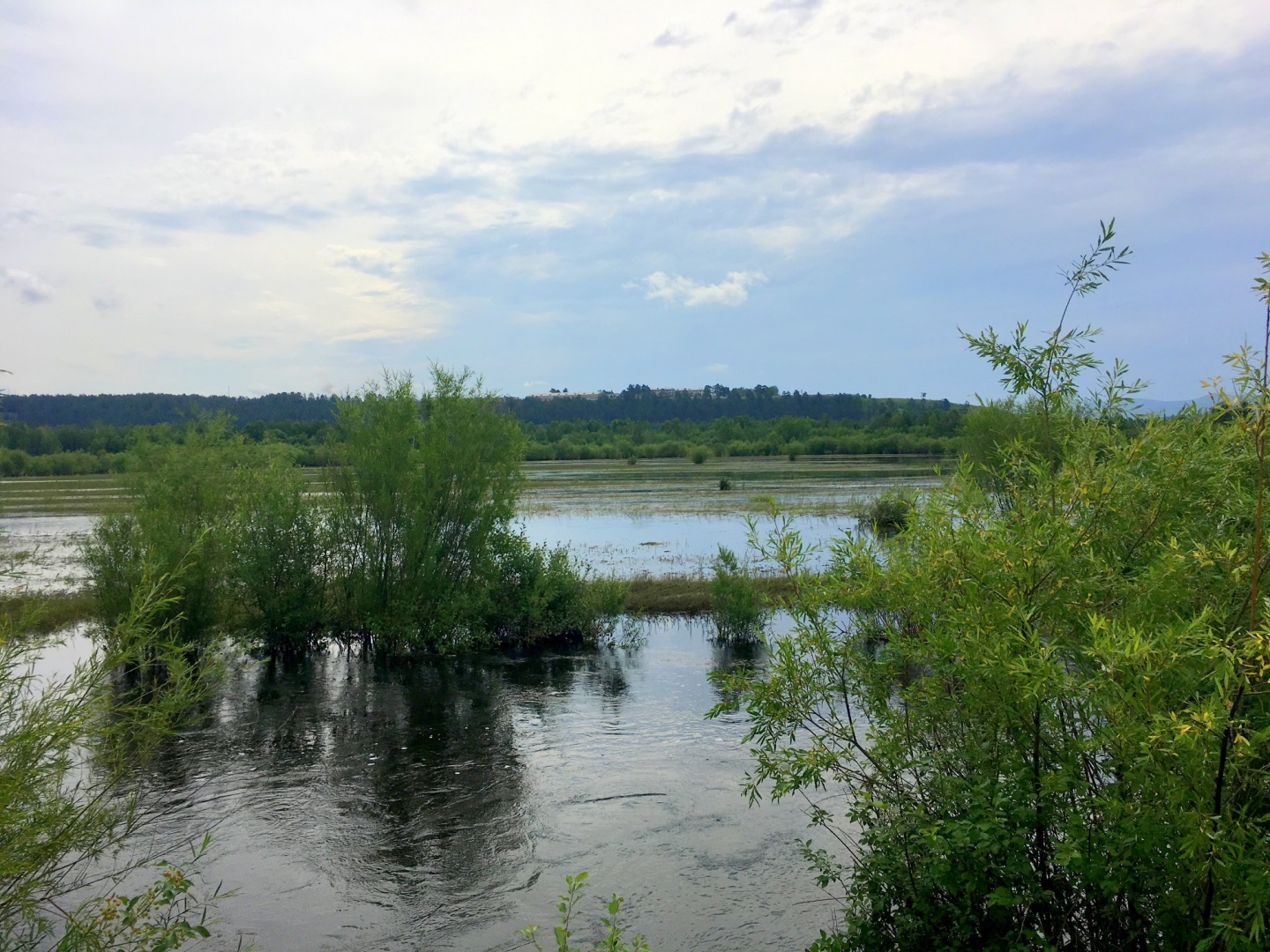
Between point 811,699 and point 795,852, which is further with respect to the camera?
point 795,852

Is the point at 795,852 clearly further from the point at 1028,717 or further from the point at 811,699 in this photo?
the point at 1028,717

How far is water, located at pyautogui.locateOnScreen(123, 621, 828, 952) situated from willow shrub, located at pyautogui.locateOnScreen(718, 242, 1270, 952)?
11.5 ft

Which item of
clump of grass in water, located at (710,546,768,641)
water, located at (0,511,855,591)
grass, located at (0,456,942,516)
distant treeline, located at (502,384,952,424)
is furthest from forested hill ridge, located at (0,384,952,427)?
clump of grass in water, located at (710,546,768,641)

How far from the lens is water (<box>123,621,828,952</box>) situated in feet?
28.3

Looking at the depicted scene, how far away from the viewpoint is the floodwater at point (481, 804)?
28.4ft

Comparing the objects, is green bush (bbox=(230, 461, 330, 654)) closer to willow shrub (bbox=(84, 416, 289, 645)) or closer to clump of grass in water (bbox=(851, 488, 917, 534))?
willow shrub (bbox=(84, 416, 289, 645))

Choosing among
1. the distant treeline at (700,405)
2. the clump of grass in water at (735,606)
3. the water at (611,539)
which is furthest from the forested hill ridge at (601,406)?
the clump of grass in water at (735,606)

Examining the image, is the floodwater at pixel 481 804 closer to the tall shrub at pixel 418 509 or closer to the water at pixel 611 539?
the tall shrub at pixel 418 509

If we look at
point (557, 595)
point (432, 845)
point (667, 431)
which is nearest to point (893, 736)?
point (432, 845)

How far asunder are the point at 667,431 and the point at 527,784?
336 ft

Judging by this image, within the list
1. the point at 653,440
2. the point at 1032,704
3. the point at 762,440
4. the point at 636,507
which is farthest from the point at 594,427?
the point at 1032,704

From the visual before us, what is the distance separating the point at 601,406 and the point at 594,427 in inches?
1184

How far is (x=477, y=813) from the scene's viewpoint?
11.2 metres

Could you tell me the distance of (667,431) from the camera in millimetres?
113812
